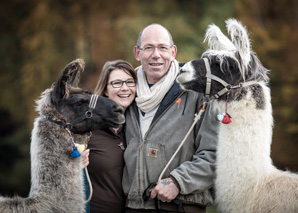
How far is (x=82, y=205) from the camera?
9.42 feet

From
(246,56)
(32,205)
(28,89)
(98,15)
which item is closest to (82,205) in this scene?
(32,205)

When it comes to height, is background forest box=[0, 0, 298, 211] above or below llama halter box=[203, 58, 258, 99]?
above

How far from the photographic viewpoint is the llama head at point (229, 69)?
111 inches

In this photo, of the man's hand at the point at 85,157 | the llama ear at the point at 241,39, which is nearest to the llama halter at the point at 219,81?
the llama ear at the point at 241,39

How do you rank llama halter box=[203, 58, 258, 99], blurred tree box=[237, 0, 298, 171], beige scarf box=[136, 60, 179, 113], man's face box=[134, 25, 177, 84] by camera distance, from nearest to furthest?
llama halter box=[203, 58, 258, 99] < beige scarf box=[136, 60, 179, 113] < man's face box=[134, 25, 177, 84] < blurred tree box=[237, 0, 298, 171]

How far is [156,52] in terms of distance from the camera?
3354mm

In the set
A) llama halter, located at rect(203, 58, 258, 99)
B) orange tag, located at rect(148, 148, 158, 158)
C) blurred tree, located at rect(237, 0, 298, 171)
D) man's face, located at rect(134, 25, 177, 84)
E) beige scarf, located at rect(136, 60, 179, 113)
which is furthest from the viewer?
blurred tree, located at rect(237, 0, 298, 171)

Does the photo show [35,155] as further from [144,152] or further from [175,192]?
[175,192]

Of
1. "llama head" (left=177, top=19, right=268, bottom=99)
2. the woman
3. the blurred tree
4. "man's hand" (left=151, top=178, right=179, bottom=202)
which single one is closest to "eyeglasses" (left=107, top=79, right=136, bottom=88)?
the woman

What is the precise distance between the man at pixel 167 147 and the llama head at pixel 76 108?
28 centimetres

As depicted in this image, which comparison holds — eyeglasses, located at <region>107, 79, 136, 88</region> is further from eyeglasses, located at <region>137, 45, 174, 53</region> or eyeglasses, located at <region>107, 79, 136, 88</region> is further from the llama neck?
the llama neck

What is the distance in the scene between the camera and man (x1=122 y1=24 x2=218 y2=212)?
9.67 ft

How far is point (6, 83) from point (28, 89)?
2.18m

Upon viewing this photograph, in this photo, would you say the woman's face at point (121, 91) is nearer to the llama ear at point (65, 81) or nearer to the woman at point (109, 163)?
the woman at point (109, 163)
